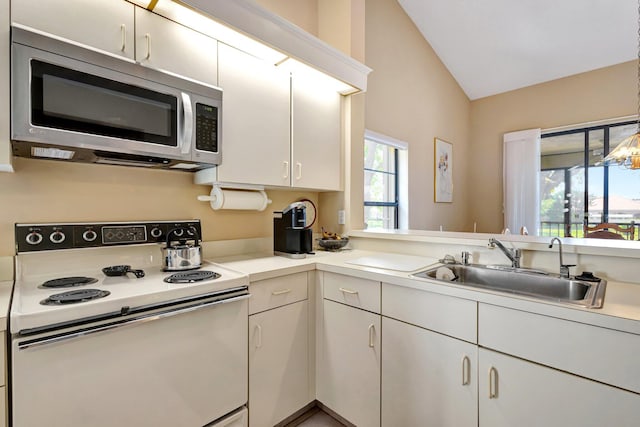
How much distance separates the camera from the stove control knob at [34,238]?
4.23ft

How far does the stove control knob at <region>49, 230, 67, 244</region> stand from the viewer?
4.38 feet

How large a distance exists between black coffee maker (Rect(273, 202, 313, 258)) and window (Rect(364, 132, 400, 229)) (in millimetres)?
1679

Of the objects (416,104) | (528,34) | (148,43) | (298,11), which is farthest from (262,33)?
(528,34)

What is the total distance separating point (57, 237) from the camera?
134cm

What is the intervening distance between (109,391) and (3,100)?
3.42 feet

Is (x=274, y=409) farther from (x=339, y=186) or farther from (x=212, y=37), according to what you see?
(x=212, y=37)

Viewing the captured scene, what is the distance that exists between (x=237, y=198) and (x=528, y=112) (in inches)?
194

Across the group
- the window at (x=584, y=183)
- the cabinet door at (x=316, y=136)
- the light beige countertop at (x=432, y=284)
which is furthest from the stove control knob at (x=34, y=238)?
the window at (x=584, y=183)

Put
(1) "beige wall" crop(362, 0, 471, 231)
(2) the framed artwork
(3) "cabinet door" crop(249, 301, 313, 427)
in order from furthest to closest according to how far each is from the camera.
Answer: (2) the framed artwork < (1) "beige wall" crop(362, 0, 471, 231) < (3) "cabinet door" crop(249, 301, 313, 427)

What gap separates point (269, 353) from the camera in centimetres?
154

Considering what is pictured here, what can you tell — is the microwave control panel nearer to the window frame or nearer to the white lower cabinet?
the white lower cabinet

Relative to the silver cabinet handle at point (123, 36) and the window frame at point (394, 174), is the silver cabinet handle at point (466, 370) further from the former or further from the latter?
the window frame at point (394, 174)

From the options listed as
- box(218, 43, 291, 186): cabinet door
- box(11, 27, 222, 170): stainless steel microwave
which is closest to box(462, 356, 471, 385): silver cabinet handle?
box(218, 43, 291, 186): cabinet door

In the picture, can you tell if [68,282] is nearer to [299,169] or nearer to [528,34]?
[299,169]
